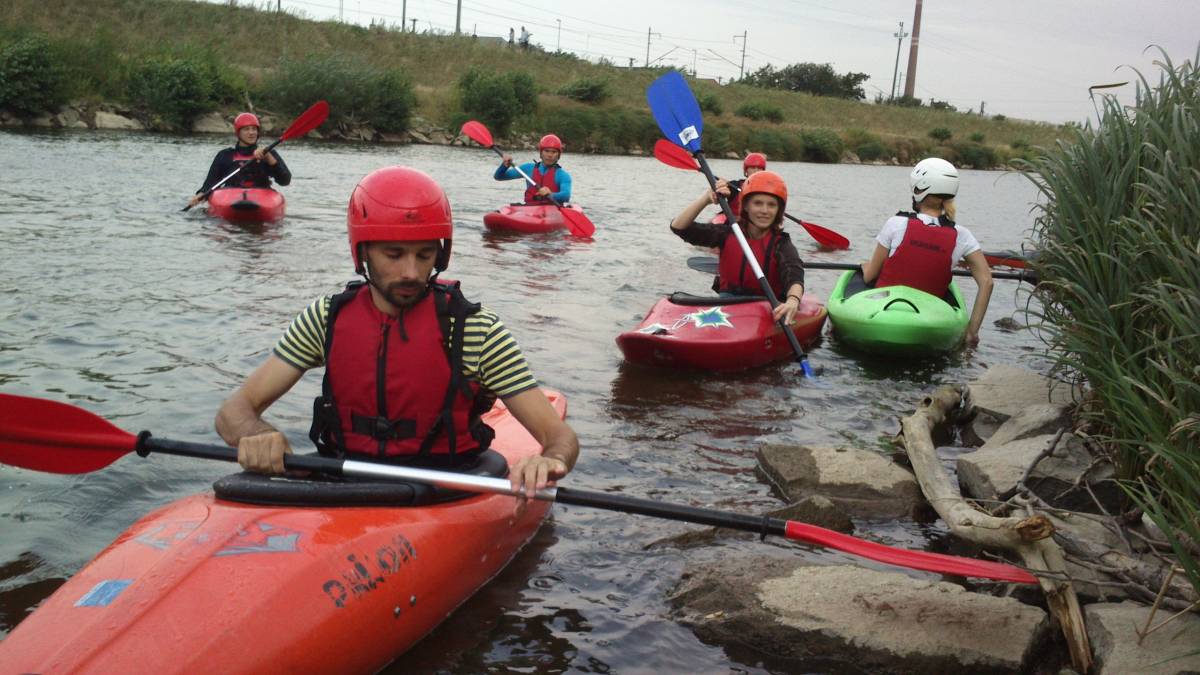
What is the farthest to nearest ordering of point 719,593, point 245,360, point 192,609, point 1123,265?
point 245,360 → point 1123,265 → point 719,593 → point 192,609

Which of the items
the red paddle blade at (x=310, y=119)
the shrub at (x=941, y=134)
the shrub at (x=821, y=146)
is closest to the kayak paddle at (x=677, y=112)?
the red paddle blade at (x=310, y=119)

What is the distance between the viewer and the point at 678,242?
13633mm

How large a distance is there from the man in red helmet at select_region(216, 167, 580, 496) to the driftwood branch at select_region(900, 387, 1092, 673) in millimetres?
1435

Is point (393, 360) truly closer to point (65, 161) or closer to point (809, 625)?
point (809, 625)

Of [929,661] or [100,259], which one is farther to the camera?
[100,259]

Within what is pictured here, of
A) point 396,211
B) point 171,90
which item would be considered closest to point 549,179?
point 396,211

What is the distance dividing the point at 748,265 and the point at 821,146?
33708 millimetres

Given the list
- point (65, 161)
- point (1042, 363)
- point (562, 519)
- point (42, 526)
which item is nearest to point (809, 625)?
point (562, 519)

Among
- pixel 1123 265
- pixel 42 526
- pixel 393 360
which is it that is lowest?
pixel 42 526

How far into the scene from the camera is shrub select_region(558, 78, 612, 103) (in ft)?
129

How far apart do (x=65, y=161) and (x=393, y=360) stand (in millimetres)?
14927

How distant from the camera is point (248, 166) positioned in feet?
38.8

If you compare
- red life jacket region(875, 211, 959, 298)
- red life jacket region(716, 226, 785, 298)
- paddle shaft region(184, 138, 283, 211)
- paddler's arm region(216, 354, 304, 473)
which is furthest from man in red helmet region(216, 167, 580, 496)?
paddle shaft region(184, 138, 283, 211)

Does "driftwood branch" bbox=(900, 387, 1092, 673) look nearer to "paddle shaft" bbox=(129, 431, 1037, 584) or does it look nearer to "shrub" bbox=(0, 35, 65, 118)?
"paddle shaft" bbox=(129, 431, 1037, 584)
